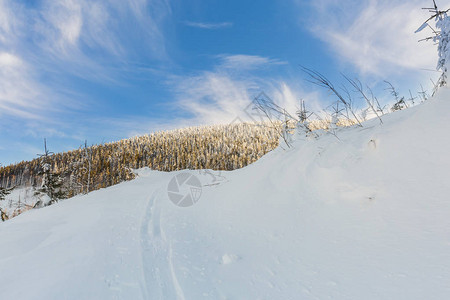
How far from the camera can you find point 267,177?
17.3 feet

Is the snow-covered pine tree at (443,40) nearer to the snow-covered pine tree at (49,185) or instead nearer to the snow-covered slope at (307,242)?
the snow-covered slope at (307,242)

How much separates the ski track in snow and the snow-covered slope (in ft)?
0.06

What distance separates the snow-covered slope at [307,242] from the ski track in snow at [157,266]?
0.8 inches

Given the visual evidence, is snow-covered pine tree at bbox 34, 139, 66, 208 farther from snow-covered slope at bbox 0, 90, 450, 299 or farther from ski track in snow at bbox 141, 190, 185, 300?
ski track in snow at bbox 141, 190, 185, 300

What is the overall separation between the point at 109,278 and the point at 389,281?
336cm

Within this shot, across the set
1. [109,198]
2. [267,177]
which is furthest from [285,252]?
[109,198]

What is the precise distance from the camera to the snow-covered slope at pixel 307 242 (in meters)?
2.31

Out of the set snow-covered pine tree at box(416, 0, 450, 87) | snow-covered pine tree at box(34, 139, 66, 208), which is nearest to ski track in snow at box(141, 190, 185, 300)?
snow-covered pine tree at box(416, 0, 450, 87)

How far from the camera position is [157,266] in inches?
138

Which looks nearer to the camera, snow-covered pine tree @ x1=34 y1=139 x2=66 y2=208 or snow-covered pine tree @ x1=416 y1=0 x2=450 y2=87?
snow-covered pine tree @ x1=416 y1=0 x2=450 y2=87

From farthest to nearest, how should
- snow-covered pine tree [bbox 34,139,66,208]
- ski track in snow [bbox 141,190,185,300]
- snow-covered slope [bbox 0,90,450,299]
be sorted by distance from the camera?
snow-covered pine tree [bbox 34,139,66,208]
ski track in snow [bbox 141,190,185,300]
snow-covered slope [bbox 0,90,450,299]

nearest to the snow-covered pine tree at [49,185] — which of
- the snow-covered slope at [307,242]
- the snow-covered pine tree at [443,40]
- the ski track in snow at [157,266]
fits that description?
the snow-covered slope at [307,242]

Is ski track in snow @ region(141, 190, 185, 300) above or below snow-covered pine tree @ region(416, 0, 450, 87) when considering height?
below

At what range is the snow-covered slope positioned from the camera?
2.31 m
